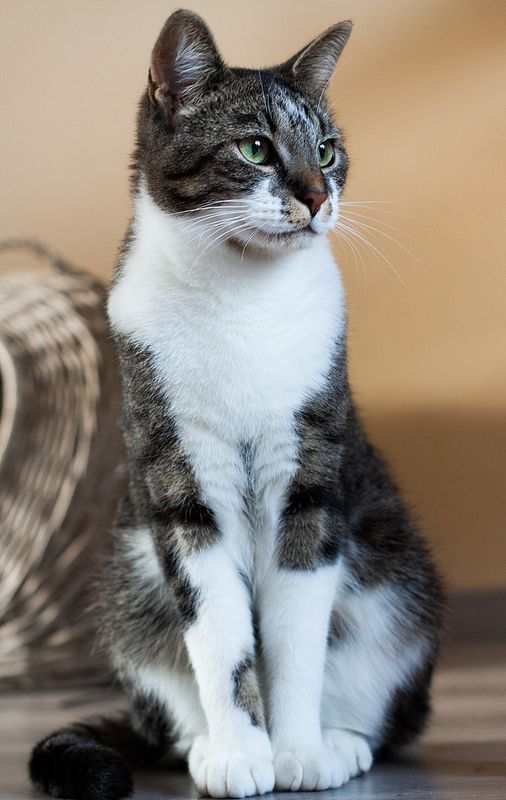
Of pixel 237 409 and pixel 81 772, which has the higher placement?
pixel 237 409

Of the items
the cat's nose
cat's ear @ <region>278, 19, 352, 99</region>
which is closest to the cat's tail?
the cat's nose

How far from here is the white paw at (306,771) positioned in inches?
47.8

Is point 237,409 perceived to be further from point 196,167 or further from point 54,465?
point 54,465

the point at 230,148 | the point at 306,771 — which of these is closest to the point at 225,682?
the point at 306,771

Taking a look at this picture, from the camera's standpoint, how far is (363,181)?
237cm

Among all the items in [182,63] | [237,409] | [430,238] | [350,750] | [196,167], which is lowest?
[350,750]

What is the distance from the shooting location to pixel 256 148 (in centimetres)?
126

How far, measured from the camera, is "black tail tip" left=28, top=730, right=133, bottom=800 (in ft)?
3.91

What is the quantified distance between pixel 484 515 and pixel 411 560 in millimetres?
913

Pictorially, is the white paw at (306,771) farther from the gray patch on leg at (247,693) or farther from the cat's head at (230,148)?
the cat's head at (230,148)

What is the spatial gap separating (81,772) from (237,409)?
1.55 ft

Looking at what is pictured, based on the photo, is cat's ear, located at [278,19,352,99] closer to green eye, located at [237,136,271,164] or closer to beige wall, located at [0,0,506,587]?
green eye, located at [237,136,271,164]

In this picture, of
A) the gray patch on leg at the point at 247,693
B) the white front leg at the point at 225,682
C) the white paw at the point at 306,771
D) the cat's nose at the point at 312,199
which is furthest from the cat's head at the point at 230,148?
the white paw at the point at 306,771

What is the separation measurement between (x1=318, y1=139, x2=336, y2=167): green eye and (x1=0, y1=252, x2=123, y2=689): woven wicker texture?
885 mm
